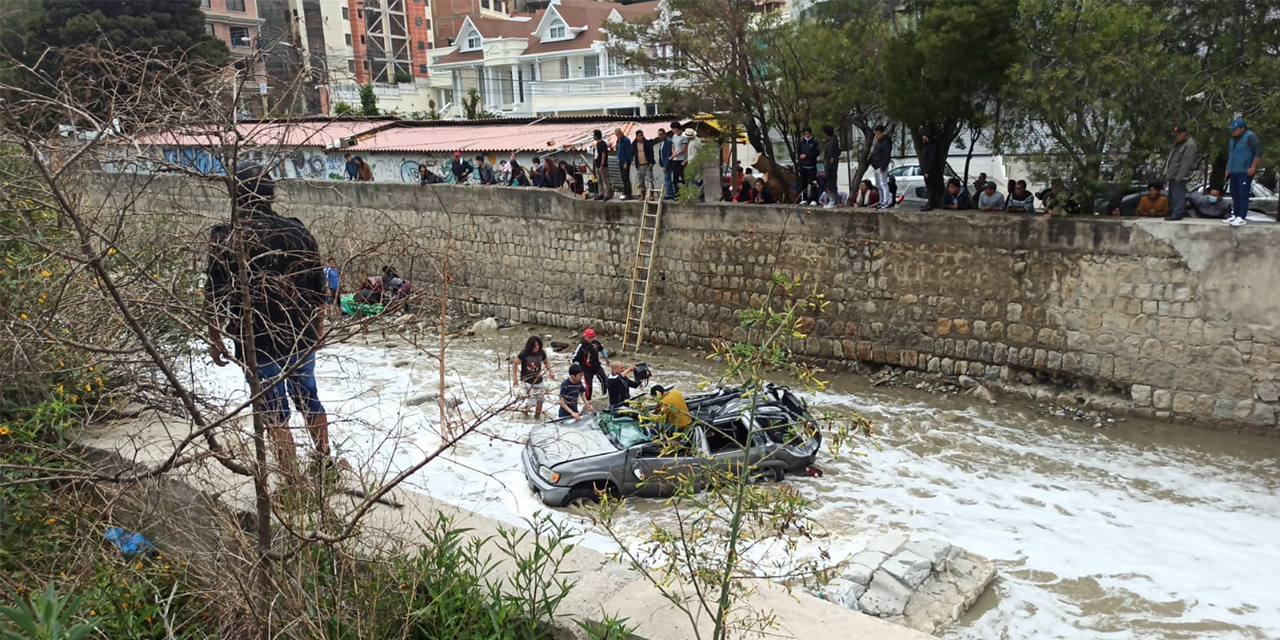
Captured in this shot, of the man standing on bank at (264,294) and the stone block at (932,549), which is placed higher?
the man standing on bank at (264,294)

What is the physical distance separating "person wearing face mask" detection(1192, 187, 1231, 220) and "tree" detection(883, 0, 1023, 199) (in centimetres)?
306

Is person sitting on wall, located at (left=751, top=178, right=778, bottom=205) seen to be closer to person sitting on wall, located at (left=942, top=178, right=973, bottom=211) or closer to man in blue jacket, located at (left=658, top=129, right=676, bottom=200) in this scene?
man in blue jacket, located at (left=658, top=129, right=676, bottom=200)

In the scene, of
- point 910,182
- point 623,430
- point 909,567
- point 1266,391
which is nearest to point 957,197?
point 1266,391

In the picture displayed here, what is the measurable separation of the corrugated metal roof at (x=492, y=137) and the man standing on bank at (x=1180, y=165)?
1130 centimetres

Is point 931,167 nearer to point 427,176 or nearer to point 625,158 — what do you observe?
point 625,158

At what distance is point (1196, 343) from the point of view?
11562mm

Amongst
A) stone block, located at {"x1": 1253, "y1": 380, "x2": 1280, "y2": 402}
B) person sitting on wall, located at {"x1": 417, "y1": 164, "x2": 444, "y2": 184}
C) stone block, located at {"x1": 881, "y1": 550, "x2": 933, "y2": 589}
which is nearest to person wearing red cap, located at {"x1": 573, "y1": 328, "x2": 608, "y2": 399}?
stone block, located at {"x1": 881, "y1": 550, "x2": 933, "y2": 589}

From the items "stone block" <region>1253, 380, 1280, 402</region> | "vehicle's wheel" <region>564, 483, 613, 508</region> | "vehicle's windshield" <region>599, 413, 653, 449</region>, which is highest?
"vehicle's windshield" <region>599, 413, 653, 449</region>

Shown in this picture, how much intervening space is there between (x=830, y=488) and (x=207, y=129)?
8.39 meters

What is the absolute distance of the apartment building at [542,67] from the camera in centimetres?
3597

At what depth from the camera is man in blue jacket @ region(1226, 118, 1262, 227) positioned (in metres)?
10.5

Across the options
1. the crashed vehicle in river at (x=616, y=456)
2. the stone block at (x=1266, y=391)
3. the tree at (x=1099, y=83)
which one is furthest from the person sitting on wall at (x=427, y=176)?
the stone block at (x=1266, y=391)

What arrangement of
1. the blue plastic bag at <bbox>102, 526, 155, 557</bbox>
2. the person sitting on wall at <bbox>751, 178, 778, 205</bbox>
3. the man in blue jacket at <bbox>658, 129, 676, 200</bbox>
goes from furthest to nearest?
the man in blue jacket at <bbox>658, 129, 676, 200</bbox> < the person sitting on wall at <bbox>751, 178, 778, 205</bbox> < the blue plastic bag at <bbox>102, 526, 155, 557</bbox>

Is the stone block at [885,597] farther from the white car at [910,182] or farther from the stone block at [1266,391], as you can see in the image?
the white car at [910,182]
